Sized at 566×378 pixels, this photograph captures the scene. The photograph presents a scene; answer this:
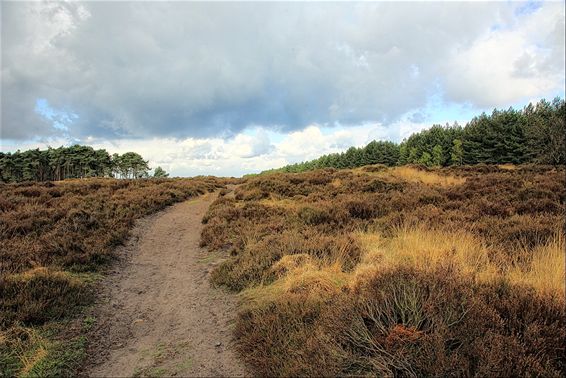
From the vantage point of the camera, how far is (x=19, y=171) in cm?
8000

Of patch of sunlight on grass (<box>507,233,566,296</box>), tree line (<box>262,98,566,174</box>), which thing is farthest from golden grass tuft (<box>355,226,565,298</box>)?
tree line (<box>262,98,566,174</box>)

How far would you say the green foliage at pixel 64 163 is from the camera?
7531 cm

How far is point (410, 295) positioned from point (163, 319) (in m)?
4.45

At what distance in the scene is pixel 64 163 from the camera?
76.4 meters

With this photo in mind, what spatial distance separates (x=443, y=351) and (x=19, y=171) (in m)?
102

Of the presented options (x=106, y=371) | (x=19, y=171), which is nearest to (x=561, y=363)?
(x=106, y=371)

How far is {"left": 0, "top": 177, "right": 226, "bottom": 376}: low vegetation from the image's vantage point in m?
→ 4.62

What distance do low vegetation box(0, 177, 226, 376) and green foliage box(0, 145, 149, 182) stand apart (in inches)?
2758

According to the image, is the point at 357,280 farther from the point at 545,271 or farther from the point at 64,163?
the point at 64,163

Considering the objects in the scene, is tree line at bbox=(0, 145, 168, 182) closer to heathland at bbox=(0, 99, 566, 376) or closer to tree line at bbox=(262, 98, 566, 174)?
tree line at bbox=(262, 98, 566, 174)

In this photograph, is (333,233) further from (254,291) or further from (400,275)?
(400,275)

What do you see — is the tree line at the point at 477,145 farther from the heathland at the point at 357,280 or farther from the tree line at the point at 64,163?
the tree line at the point at 64,163

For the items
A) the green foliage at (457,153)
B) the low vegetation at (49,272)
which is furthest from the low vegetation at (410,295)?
the green foliage at (457,153)

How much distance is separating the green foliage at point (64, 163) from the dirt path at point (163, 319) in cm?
7730
